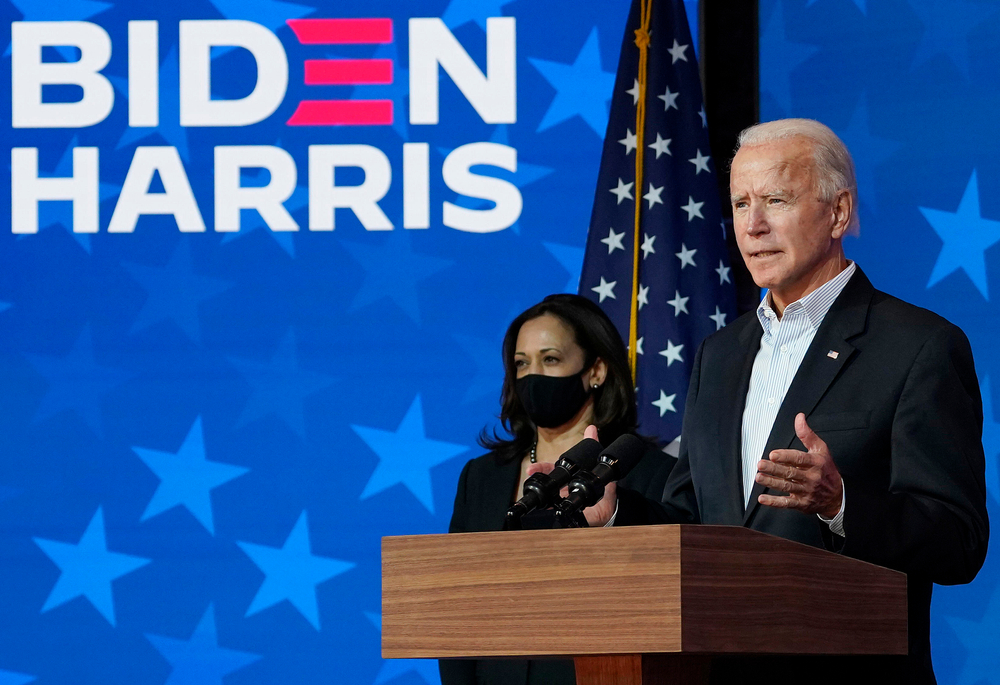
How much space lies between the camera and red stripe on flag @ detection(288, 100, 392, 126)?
450 centimetres

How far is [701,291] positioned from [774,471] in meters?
2.46

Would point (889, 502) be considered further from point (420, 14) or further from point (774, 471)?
point (420, 14)

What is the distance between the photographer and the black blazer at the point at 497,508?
2.99m

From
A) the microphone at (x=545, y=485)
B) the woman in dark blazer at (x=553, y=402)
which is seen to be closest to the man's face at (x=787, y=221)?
the microphone at (x=545, y=485)

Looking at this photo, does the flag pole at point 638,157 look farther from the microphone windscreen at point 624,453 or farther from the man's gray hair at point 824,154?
the microphone windscreen at point 624,453

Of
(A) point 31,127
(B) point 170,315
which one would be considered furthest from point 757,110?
(A) point 31,127

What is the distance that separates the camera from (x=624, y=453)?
1715 mm

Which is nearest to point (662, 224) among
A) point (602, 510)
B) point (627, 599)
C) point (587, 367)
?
point (587, 367)

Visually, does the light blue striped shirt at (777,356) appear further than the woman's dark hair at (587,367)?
No

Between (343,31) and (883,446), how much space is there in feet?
10.4

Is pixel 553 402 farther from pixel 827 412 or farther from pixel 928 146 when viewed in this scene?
pixel 928 146

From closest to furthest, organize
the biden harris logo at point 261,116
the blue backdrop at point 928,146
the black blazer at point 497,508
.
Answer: the black blazer at point 497,508
the blue backdrop at point 928,146
the biden harris logo at point 261,116

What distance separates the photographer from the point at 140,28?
15.1 feet

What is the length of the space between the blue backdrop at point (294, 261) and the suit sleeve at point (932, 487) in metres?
2.31
